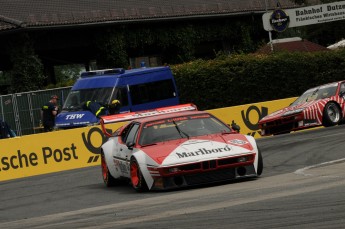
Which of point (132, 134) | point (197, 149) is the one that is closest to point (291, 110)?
point (132, 134)

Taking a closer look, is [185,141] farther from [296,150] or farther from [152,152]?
[296,150]

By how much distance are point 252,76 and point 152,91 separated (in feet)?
22.4

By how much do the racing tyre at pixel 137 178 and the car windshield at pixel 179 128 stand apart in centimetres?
40

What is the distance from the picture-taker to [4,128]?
Answer: 27391 millimetres

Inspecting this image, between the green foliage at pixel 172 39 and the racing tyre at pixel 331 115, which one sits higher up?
the green foliage at pixel 172 39

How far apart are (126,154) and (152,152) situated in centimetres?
107

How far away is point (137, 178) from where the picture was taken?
14352mm

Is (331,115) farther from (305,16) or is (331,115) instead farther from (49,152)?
(305,16)

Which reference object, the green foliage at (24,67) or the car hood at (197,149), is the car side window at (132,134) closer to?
the car hood at (197,149)

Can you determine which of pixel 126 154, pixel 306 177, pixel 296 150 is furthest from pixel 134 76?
pixel 306 177

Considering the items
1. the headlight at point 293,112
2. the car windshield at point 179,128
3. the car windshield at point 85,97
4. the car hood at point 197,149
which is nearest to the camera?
the car hood at point 197,149

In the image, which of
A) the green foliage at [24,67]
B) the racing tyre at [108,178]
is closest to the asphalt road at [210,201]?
the racing tyre at [108,178]

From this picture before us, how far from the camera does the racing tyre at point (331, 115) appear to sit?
25.3m

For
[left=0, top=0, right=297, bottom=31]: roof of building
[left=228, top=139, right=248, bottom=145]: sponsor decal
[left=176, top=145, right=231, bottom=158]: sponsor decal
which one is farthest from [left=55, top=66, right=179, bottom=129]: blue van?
[left=176, top=145, right=231, bottom=158]: sponsor decal
